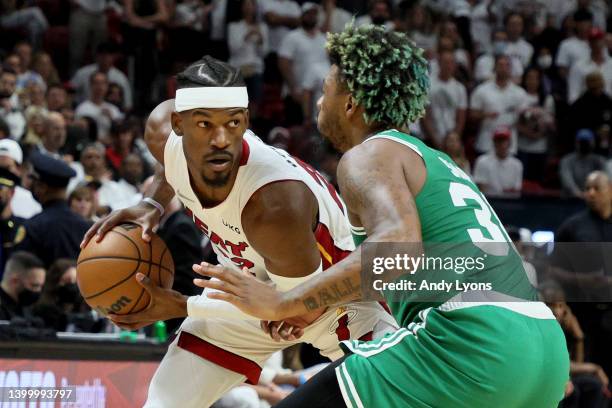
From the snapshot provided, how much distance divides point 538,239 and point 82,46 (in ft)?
20.2

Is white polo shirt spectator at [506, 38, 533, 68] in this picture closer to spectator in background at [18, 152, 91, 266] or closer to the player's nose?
spectator in background at [18, 152, 91, 266]

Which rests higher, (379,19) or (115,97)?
(379,19)

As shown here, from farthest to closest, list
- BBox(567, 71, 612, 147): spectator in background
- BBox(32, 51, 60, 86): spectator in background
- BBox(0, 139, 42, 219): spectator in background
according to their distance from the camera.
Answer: BBox(567, 71, 612, 147): spectator in background < BBox(32, 51, 60, 86): spectator in background < BBox(0, 139, 42, 219): spectator in background

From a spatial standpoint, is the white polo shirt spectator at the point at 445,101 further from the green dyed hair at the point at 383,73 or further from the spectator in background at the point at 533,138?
the green dyed hair at the point at 383,73

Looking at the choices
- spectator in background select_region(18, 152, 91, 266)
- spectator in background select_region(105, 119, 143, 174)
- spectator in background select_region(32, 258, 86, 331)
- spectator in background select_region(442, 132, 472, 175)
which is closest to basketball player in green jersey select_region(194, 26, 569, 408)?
spectator in background select_region(32, 258, 86, 331)

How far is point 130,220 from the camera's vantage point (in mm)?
5328

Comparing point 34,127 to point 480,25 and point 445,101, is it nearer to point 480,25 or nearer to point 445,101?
point 445,101

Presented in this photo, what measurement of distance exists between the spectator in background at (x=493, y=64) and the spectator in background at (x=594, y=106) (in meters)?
0.78

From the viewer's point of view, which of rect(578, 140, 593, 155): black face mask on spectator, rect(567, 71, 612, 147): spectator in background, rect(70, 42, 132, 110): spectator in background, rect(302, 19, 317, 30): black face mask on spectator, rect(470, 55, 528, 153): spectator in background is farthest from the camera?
rect(567, 71, 612, 147): spectator in background

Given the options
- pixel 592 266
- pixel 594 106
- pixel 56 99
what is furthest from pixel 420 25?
pixel 592 266

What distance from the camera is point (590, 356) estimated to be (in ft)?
27.4

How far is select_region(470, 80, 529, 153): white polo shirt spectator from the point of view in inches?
521

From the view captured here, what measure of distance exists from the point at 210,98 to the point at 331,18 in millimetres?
8902

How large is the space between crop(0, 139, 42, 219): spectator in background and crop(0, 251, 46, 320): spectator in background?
1.07 metres
